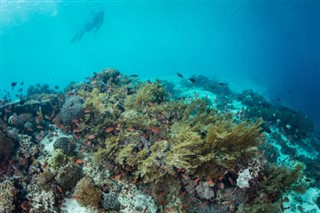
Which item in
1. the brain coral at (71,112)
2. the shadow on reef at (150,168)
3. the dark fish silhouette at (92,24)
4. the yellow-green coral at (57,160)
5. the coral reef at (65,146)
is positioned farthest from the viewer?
the dark fish silhouette at (92,24)

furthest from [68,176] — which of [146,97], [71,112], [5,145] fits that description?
[146,97]

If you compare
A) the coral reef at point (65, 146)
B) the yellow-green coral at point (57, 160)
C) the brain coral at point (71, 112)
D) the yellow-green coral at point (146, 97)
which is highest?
the yellow-green coral at point (146, 97)

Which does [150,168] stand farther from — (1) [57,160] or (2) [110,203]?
(1) [57,160]

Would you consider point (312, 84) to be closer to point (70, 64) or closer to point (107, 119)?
point (107, 119)

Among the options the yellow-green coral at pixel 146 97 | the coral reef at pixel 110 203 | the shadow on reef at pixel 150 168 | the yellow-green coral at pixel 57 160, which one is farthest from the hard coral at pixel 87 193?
the yellow-green coral at pixel 146 97

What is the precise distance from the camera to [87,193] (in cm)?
614

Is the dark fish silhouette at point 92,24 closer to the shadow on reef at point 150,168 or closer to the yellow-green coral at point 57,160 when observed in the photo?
the shadow on reef at point 150,168

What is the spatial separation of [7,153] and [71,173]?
335 centimetres

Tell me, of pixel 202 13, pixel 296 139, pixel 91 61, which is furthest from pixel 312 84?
pixel 91 61

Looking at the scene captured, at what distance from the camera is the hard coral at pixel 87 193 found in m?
6.05

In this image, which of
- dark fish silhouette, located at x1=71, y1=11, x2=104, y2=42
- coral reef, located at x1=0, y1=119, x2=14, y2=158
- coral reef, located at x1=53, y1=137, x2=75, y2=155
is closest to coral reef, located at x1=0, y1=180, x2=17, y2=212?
coral reef, located at x1=0, y1=119, x2=14, y2=158

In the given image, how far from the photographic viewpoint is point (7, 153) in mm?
7945

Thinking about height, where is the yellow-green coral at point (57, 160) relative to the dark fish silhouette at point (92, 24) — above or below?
below

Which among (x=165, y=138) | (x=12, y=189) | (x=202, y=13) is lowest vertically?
(x=12, y=189)
